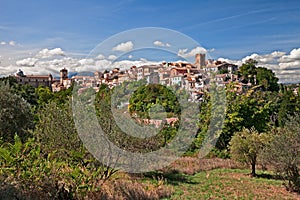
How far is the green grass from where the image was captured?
11.2m

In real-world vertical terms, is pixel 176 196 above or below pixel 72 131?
below

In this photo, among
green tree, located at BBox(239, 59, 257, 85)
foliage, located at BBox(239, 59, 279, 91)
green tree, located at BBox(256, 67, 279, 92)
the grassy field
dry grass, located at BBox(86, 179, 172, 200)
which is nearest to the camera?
dry grass, located at BBox(86, 179, 172, 200)

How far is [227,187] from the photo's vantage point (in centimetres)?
1277

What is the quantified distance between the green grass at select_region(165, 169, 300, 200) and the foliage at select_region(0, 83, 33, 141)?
7.47 m

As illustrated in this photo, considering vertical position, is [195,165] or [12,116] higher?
[12,116]

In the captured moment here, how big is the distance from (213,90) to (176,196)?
634 inches

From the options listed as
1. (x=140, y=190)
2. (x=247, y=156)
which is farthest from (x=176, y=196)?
(x=247, y=156)

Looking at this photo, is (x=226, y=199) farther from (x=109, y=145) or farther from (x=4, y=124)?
(x=4, y=124)

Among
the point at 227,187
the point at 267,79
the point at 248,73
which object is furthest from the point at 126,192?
the point at 248,73

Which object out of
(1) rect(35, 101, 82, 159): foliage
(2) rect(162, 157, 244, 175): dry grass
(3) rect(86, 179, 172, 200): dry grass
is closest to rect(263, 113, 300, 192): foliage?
(3) rect(86, 179, 172, 200): dry grass

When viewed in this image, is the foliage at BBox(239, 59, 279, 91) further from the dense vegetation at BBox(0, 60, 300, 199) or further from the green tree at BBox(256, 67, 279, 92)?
the dense vegetation at BBox(0, 60, 300, 199)

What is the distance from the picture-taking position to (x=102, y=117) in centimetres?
1058

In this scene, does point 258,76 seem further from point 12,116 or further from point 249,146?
point 12,116

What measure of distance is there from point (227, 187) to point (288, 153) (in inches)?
115
